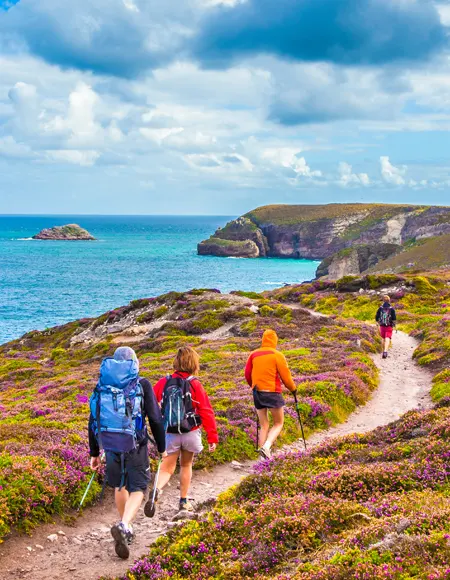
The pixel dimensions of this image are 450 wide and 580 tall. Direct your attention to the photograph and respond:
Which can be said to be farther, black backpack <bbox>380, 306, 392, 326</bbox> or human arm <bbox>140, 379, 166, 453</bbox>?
black backpack <bbox>380, 306, 392, 326</bbox>

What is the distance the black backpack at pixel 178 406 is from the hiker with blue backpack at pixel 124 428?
2.91ft

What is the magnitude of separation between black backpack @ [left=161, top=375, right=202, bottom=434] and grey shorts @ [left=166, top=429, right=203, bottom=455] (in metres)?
0.17

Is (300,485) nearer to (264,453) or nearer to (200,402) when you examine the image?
(200,402)

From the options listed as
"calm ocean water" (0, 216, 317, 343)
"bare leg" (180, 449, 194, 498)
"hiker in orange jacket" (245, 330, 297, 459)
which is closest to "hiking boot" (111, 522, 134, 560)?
"bare leg" (180, 449, 194, 498)

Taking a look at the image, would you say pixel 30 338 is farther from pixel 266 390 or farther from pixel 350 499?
pixel 350 499

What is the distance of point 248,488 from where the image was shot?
10.4 metres

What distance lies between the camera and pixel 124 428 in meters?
8.36

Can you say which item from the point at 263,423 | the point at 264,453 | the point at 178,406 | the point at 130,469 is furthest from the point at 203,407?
the point at 263,423

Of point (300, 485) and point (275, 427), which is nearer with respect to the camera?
point (300, 485)

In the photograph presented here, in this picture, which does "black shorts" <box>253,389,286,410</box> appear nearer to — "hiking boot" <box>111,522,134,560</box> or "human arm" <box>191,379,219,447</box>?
"human arm" <box>191,379,219,447</box>

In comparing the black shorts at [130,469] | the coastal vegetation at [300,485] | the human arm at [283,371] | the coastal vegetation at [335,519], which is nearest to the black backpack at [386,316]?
the coastal vegetation at [300,485]

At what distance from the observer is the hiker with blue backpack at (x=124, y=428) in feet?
27.5

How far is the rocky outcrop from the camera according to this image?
471 feet

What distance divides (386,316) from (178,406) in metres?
21.7
